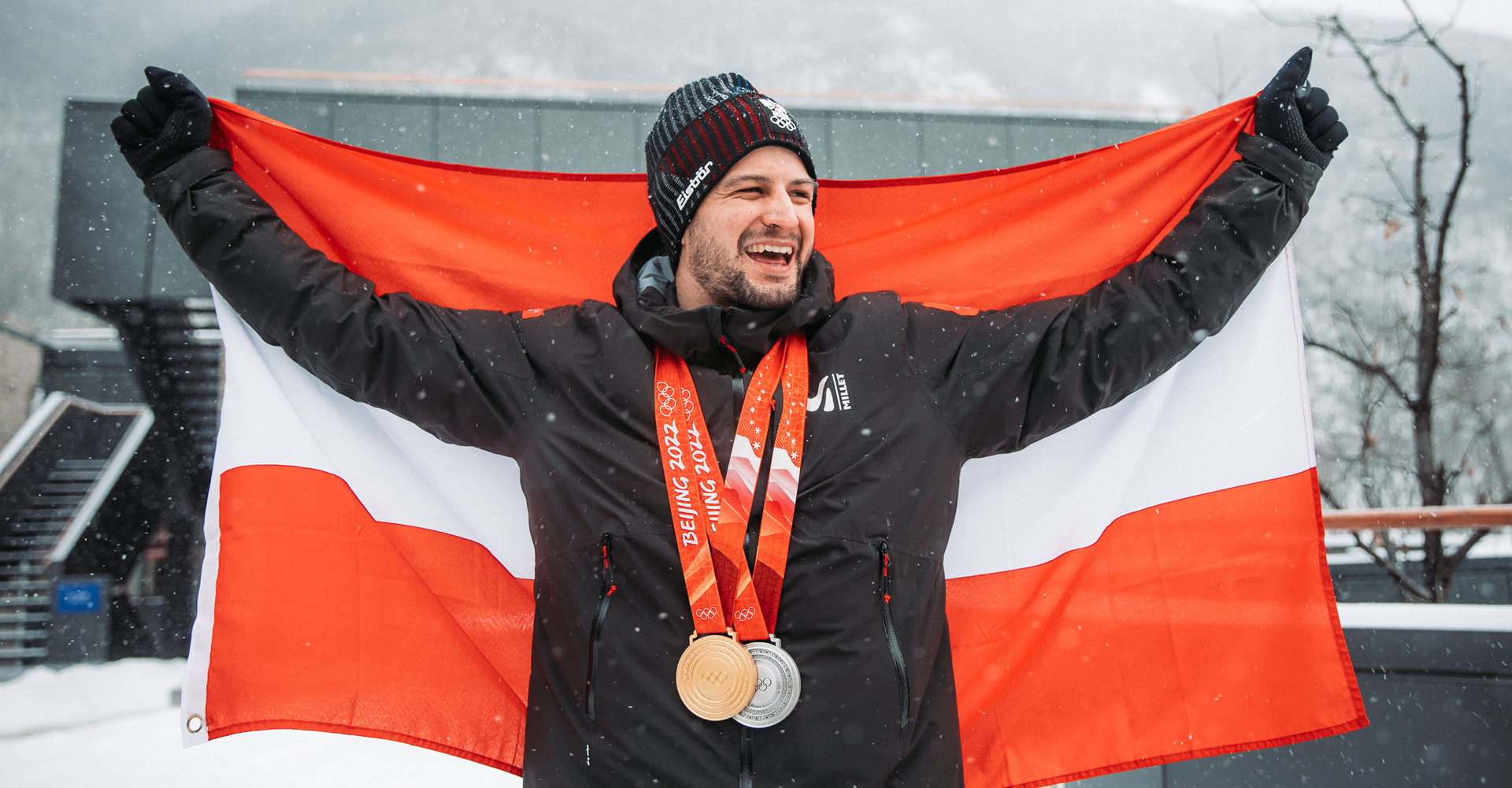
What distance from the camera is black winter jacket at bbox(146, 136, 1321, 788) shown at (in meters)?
1.81

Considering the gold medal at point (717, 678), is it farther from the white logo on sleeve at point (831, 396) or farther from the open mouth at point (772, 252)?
the open mouth at point (772, 252)

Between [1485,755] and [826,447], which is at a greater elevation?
[826,447]

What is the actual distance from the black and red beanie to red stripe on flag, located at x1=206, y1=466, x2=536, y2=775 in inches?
45.0

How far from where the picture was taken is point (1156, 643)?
8.64 feet

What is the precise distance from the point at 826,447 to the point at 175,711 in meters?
7.10

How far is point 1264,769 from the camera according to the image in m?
3.60

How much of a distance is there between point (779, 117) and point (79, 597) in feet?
31.0

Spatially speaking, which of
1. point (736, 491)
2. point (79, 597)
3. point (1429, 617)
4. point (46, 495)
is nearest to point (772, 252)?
point (736, 491)

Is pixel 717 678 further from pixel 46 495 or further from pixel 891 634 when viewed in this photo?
pixel 46 495

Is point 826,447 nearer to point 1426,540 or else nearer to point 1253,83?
point 1426,540

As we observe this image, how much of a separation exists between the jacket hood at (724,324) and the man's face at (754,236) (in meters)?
0.06

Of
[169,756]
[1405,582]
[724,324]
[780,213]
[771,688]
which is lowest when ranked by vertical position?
[169,756]

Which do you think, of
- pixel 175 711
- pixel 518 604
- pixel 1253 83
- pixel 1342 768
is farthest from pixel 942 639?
pixel 1253 83

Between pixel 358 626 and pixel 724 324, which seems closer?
pixel 724 324
